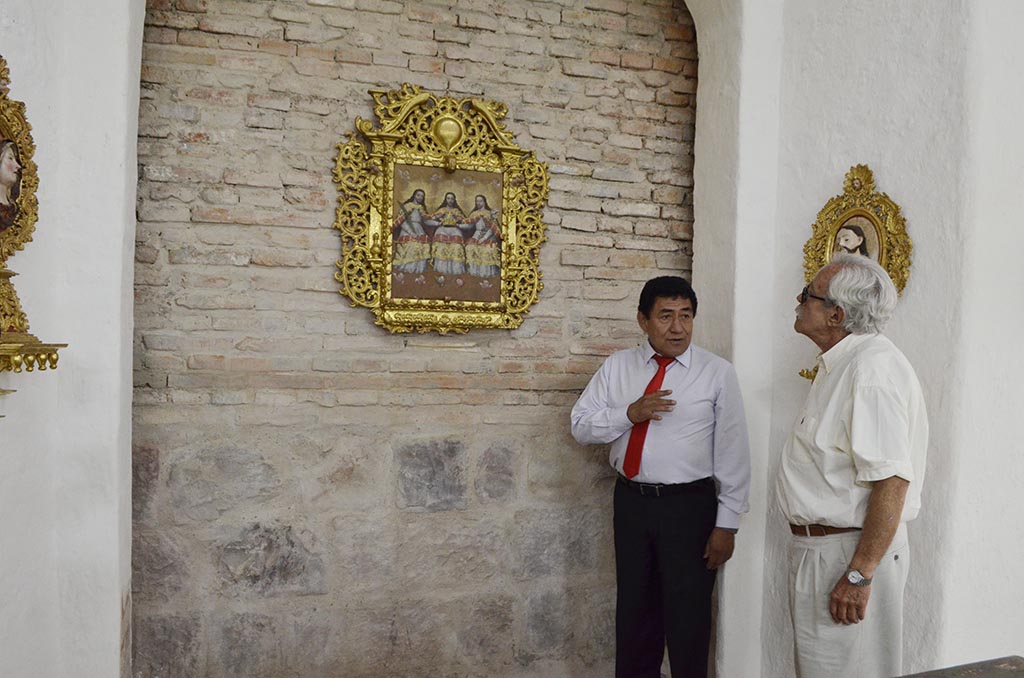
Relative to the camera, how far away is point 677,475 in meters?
3.37

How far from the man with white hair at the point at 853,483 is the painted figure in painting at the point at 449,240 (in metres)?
1.57

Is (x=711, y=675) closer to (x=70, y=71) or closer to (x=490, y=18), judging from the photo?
(x=490, y=18)

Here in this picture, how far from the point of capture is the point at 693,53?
161 inches

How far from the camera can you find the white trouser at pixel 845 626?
2.56m

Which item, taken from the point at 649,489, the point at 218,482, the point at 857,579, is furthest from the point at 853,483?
the point at 218,482

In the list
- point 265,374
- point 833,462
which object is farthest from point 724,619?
point 265,374

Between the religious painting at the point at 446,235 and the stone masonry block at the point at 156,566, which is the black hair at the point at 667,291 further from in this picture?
the stone masonry block at the point at 156,566

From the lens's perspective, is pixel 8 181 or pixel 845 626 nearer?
pixel 8 181

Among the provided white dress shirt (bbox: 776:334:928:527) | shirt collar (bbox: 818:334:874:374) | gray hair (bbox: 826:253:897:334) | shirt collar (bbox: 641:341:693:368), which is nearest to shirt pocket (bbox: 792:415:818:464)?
white dress shirt (bbox: 776:334:928:527)

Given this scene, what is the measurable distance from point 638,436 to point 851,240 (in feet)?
3.79

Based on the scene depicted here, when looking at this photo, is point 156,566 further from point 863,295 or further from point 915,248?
point 915,248

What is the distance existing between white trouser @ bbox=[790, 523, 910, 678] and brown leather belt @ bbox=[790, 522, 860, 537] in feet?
0.04

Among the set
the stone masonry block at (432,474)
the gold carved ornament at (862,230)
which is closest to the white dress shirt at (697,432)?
the gold carved ornament at (862,230)

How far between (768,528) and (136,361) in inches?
111
